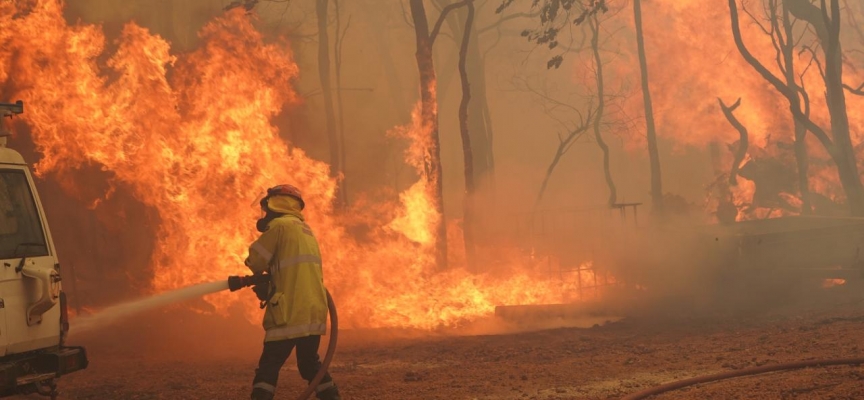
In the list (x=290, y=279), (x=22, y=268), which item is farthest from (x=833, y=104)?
(x=22, y=268)

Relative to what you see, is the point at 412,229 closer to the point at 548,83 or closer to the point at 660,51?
the point at 660,51

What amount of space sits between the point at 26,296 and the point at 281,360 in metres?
1.95

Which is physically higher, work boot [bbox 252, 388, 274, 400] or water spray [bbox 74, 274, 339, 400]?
water spray [bbox 74, 274, 339, 400]

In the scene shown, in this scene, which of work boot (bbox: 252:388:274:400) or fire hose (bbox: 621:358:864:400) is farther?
fire hose (bbox: 621:358:864:400)

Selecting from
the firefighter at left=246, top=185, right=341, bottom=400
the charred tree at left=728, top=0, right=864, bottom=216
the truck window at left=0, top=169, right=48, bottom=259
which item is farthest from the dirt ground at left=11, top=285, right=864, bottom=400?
the charred tree at left=728, top=0, right=864, bottom=216

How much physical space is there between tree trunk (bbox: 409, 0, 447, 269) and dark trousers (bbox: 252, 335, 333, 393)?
1058cm

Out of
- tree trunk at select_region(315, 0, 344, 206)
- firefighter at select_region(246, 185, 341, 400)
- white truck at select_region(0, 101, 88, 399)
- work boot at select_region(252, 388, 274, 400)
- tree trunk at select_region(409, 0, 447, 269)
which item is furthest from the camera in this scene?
tree trunk at select_region(315, 0, 344, 206)

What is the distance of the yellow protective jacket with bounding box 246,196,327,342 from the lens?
6145 mm

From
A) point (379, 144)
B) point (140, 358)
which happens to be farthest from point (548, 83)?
point (140, 358)

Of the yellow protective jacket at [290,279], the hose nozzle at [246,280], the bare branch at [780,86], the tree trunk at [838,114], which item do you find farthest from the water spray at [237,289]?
the tree trunk at [838,114]

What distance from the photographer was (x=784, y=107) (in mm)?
32406

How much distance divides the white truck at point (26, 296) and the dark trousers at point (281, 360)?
1.47 meters

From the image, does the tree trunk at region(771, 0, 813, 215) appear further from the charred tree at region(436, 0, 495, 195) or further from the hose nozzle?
the hose nozzle

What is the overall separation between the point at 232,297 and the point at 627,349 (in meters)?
6.58
